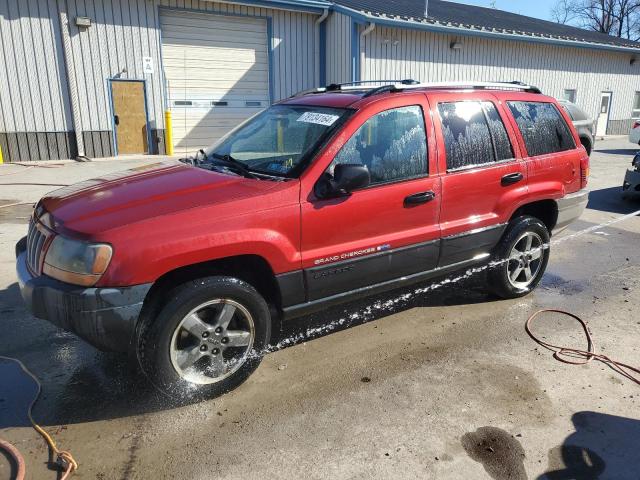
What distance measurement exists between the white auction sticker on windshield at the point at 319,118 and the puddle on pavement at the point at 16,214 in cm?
546

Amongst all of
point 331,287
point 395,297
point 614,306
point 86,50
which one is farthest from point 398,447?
point 86,50

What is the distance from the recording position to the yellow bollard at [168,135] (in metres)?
14.6

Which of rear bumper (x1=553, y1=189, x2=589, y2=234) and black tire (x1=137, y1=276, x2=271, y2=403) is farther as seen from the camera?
rear bumper (x1=553, y1=189, x2=589, y2=234)

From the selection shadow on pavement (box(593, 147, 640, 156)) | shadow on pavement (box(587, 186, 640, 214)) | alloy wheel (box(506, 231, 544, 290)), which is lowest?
shadow on pavement (box(587, 186, 640, 214))

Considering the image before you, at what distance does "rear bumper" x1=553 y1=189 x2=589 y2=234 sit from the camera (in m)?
4.83

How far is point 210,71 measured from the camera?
15.4 meters

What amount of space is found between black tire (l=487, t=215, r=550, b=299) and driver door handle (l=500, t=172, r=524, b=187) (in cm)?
42

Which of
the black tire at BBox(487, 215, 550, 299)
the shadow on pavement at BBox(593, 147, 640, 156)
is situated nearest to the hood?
the black tire at BBox(487, 215, 550, 299)

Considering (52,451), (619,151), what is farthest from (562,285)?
(619,151)

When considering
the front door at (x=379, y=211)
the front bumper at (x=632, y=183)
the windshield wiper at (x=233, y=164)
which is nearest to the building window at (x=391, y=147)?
the front door at (x=379, y=211)

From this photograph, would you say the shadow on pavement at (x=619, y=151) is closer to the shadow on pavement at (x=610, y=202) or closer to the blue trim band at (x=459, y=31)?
the blue trim band at (x=459, y=31)

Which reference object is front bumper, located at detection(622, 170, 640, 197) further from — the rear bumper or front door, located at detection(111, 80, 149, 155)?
front door, located at detection(111, 80, 149, 155)

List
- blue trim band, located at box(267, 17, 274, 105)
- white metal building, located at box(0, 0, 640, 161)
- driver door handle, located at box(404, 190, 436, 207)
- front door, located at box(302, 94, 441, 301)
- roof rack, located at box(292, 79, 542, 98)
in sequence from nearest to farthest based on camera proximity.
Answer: front door, located at box(302, 94, 441, 301) < driver door handle, located at box(404, 190, 436, 207) < roof rack, located at box(292, 79, 542, 98) < white metal building, located at box(0, 0, 640, 161) < blue trim band, located at box(267, 17, 274, 105)

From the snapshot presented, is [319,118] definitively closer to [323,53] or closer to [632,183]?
[632,183]
